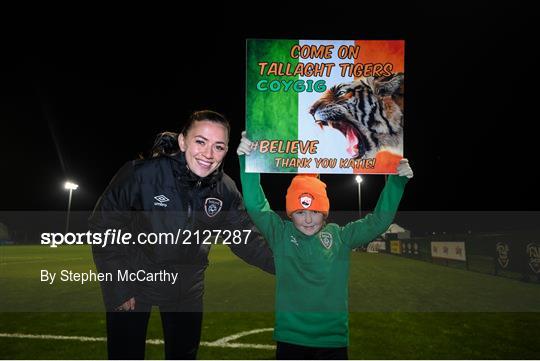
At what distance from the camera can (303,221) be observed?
3221 millimetres

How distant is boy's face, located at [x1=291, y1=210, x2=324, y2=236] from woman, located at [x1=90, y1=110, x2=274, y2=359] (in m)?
0.36

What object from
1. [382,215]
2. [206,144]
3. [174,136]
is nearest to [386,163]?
[382,215]

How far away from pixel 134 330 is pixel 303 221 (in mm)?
1363

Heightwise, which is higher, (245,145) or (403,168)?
(245,145)

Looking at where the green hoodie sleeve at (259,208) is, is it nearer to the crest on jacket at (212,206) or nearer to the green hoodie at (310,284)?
the green hoodie at (310,284)

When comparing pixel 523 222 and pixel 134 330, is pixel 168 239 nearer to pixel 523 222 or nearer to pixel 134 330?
pixel 134 330

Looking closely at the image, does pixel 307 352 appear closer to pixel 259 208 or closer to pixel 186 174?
pixel 259 208

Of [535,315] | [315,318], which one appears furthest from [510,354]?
[315,318]

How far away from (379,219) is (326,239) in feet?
1.36

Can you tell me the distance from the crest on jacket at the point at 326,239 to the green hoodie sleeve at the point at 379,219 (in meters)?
0.09

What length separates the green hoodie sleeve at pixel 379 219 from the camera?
9.80ft

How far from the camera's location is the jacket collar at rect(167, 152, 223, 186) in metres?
3.19

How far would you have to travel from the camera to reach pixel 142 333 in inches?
128

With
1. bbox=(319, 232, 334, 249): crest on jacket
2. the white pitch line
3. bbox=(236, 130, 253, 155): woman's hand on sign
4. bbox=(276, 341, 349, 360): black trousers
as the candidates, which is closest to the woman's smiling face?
bbox=(236, 130, 253, 155): woman's hand on sign
